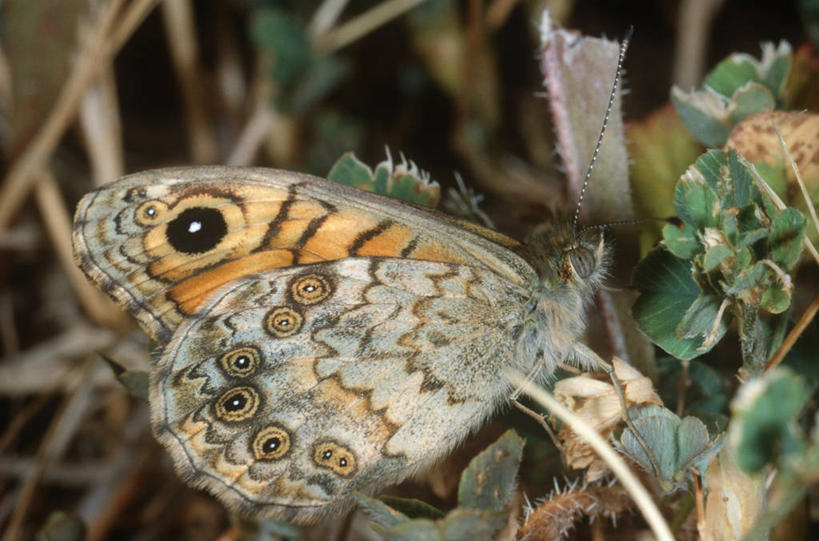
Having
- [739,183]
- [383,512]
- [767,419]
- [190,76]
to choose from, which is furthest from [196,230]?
→ [190,76]

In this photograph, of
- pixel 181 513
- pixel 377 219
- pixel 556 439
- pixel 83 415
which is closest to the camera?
pixel 556 439

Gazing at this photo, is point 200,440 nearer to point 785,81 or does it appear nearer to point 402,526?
point 402,526

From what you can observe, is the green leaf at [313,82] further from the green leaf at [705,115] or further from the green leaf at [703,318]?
the green leaf at [703,318]

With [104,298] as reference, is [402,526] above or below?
above

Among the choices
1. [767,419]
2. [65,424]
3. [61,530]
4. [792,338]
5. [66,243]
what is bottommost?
[65,424]

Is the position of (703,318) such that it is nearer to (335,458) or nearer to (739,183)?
(739,183)

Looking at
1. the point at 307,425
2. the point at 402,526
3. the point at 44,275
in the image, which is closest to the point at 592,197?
the point at 307,425
